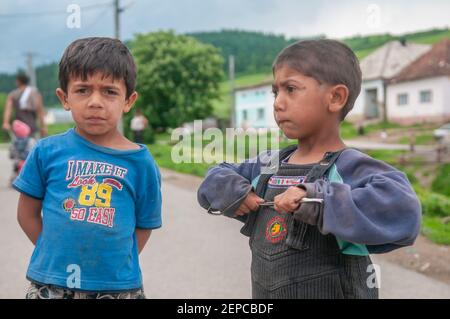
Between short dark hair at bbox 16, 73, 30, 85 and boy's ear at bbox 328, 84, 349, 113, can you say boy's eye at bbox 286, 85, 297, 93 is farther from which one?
short dark hair at bbox 16, 73, 30, 85

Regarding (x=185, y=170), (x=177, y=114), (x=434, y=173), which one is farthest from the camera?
(x=177, y=114)

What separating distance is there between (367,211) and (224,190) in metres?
0.47

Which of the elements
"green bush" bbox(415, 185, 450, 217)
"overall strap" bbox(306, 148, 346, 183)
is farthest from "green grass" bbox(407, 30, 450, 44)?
"overall strap" bbox(306, 148, 346, 183)

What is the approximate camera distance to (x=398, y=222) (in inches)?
66.2

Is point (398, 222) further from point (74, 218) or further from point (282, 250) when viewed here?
point (74, 218)

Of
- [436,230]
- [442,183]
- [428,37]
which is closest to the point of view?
[436,230]

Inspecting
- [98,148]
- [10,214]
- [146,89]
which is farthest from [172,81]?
[98,148]

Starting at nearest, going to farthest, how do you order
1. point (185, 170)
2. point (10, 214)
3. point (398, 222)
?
1. point (398, 222)
2. point (10, 214)
3. point (185, 170)

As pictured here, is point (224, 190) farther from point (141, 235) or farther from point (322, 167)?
point (141, 235)

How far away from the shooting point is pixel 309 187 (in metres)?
1.71

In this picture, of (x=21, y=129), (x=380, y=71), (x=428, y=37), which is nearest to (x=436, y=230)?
(x=21, y=129)

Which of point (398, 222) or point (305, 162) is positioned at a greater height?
point (305, 162)

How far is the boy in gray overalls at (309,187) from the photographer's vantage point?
5.74 feet

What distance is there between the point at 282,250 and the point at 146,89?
124ft
